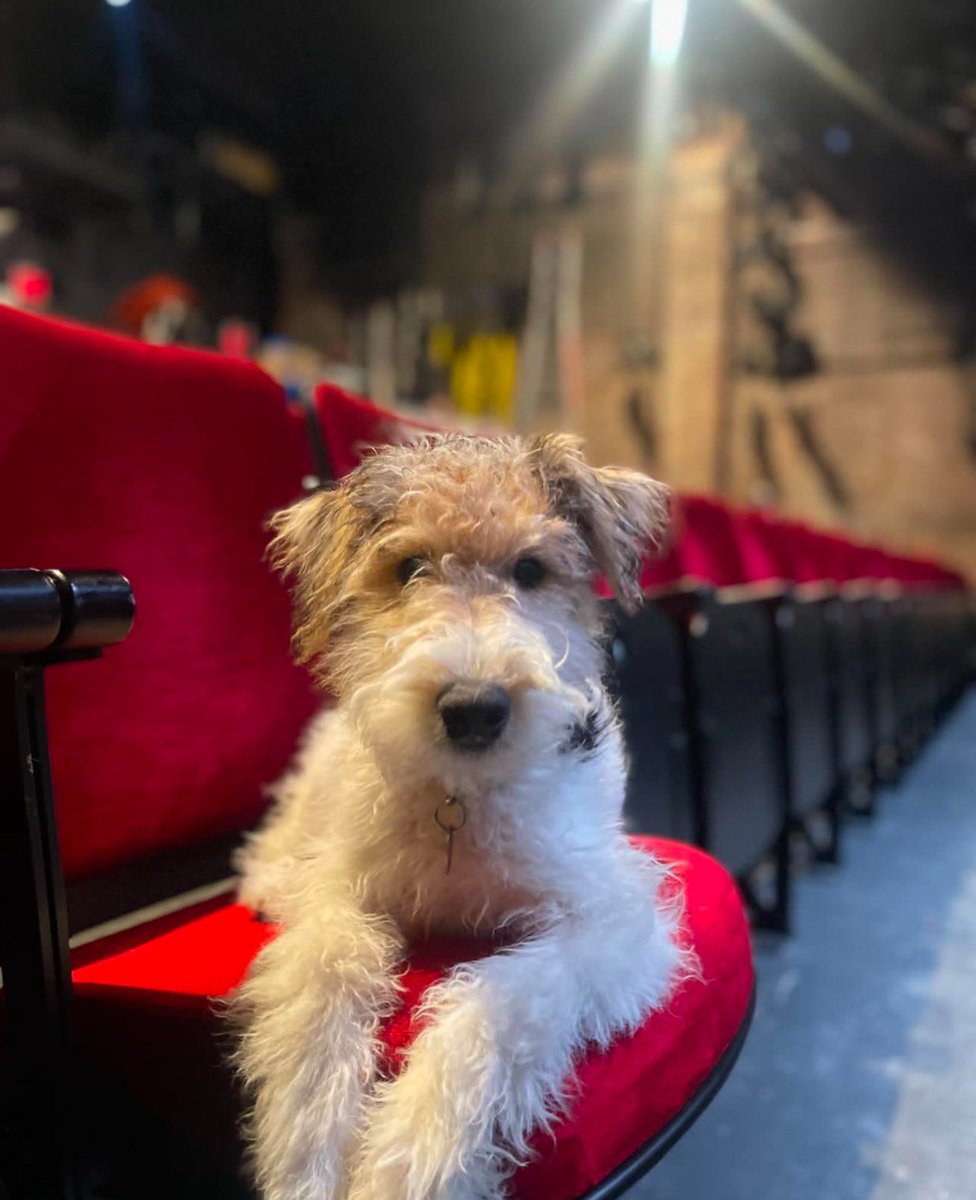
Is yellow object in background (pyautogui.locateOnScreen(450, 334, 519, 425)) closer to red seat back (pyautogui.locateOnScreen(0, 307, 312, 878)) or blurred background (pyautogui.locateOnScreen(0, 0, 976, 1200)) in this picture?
blurred background (pyautogui.locateOnScreen(0, 0, 976, 1200))

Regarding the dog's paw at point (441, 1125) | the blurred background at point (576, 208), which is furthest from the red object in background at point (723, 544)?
the blurred background at point (576, 208)

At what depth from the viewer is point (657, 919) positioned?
1.08m

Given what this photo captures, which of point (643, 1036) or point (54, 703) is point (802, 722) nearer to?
point (643, 1036)

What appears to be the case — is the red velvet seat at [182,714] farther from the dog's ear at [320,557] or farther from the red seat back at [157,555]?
the dog's ear at [320,557]

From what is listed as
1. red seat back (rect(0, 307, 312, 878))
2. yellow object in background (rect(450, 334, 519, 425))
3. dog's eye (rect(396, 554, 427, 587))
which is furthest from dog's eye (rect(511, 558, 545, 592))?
yellow object in background (rect(450, 334, 519, 425))

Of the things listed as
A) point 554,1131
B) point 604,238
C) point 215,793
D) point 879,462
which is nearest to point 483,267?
point 604,238

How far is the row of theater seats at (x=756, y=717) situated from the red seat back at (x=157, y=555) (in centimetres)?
65

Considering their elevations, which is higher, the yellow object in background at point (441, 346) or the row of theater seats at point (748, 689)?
the yellow object in background at point (441, 346)

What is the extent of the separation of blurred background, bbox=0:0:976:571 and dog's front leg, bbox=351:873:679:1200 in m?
6.45

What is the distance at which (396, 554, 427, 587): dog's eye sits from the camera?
3.66 ft

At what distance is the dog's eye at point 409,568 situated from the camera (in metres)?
1.12

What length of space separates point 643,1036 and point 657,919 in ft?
0.50

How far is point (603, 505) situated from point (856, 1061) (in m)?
1.41

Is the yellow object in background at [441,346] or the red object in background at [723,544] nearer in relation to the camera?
the red object in background at [723,544]
